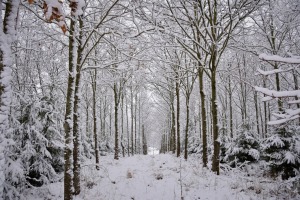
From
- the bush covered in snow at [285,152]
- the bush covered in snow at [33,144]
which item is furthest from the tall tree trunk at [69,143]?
the bush covered in snow at [285,152]

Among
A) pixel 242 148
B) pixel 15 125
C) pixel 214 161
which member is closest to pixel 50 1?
pixel 15 125

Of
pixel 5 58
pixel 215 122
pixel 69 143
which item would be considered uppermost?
pixel 5 58

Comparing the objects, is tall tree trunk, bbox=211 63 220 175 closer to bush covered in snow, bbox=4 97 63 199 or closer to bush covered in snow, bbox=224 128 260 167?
bush covered in snow, bbox=224 128 260 167

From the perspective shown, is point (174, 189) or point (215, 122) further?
point (215, 122)

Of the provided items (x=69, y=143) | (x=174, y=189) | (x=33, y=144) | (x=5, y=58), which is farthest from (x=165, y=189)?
(x=5, y=58)

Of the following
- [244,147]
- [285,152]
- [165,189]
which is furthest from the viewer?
[244,147]

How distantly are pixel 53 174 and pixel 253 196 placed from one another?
6466 mm

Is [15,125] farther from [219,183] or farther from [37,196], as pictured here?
[219,183]

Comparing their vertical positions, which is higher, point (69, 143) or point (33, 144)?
point (69, 143)

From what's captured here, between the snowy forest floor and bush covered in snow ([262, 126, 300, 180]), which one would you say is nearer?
the snowy forest floor

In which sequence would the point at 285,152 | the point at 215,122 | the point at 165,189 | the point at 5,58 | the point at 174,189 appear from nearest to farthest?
the point at 5,58
the point at 174,189
the point at 165,189
the point at 285,152
the point at 215,122

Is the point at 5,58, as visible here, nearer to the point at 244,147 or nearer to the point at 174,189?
the point at 174,189

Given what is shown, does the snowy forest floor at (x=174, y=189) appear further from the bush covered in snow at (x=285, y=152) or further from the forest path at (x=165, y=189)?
the bush covered in snow at (x=285, y=152)

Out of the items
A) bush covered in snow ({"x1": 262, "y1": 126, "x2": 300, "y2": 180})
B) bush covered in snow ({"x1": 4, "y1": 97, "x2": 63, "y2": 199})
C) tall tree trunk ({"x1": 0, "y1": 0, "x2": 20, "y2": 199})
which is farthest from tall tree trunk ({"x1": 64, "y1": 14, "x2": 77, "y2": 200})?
bush covered in snow ({"x1": 262, "y1": 126, "x2": 300, "y2": 180})
